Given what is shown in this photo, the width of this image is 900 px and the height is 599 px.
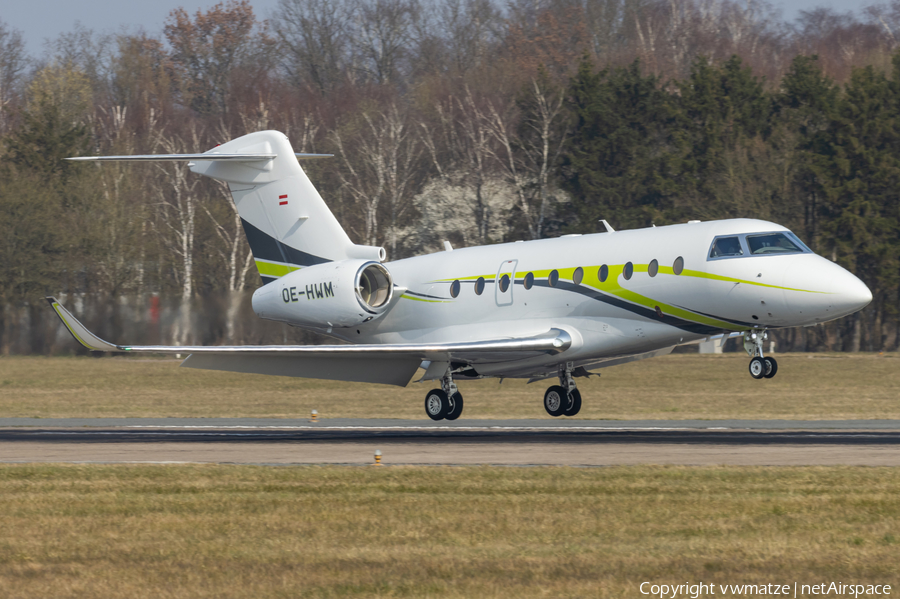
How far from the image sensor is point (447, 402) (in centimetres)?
2491

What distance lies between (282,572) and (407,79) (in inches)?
3266

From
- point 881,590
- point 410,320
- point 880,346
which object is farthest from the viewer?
point 880,346

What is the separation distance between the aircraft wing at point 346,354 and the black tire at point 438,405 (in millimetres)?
739

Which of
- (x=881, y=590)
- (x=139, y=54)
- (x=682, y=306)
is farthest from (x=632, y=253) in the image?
(x=139, y=54)

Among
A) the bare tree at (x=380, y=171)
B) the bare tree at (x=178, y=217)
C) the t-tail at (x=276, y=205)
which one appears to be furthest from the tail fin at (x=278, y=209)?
the bare tree at (x=380, y=171)

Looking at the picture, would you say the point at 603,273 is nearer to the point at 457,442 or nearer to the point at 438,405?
the point at 457,442

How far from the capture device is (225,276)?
189 ft

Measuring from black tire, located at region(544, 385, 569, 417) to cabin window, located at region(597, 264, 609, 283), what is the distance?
3.88 meters

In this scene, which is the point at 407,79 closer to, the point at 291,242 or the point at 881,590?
the point at 291,242

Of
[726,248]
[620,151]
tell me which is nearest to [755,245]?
[726,248]

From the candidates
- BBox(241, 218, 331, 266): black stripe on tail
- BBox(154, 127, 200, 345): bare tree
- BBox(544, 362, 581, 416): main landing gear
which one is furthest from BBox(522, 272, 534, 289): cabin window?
BBox(154, 127, 200, 345): bare tree

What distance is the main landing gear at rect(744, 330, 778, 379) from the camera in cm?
1961

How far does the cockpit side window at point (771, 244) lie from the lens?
2056 cm

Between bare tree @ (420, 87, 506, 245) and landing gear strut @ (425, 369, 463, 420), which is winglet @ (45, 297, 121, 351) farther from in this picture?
bare tree @ (420, 87, 506, 245)
